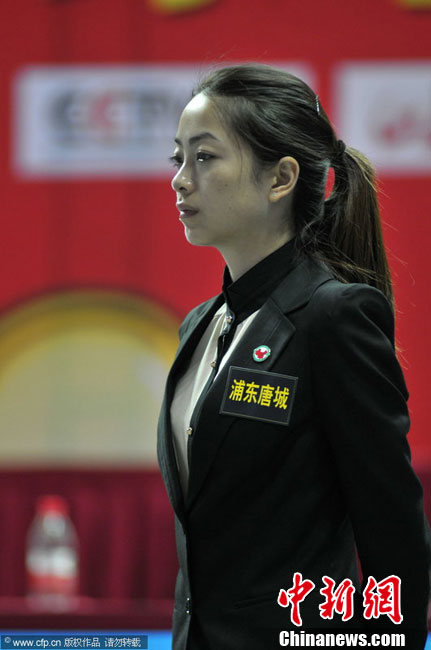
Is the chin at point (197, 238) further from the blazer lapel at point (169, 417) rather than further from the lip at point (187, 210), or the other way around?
the blazer lapel at point (169, 417)

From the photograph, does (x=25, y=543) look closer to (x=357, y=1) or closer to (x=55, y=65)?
(x=55, y=65)

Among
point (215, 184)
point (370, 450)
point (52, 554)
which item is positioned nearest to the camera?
point (370, 450)

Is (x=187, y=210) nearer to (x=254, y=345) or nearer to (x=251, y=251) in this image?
(x=251, y=251)

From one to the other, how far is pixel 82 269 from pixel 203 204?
3013 mm

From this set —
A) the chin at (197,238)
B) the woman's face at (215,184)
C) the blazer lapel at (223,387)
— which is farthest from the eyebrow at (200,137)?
the blazer lapel at (223,387)

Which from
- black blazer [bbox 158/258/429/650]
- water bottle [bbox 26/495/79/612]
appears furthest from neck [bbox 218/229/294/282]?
water bottle [bbox 26/495/79/612]

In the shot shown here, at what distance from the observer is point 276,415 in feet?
3.10

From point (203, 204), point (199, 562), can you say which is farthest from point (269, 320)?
point (199, 562)

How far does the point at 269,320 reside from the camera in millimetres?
1005

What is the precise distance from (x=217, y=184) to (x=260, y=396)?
0.87 feet

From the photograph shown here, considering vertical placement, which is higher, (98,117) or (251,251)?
(98,117)

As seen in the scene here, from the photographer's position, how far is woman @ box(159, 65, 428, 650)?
93cm

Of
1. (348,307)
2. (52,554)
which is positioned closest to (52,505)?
→ (52,554)

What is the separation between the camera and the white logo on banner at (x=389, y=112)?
12.8 feet
